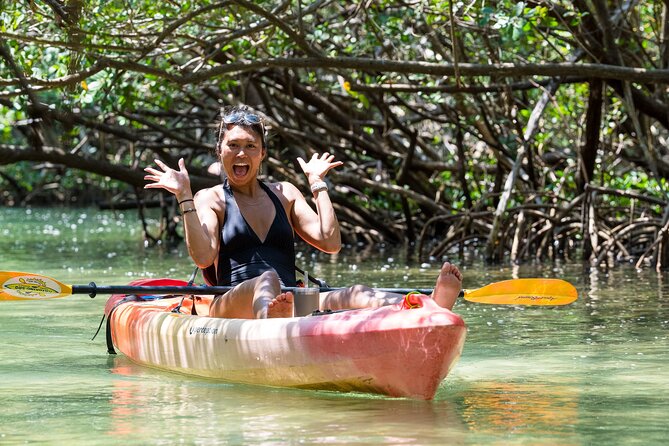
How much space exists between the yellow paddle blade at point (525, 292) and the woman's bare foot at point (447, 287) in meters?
0.62

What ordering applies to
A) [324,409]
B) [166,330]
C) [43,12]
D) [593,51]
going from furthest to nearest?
→ 1. [593,51]
2. [43,12]
3. [166,330]
4. [324,409]

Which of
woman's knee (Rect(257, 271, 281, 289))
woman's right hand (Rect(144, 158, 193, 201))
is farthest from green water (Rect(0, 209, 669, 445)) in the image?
woman's right hand (Rect(144, 158, 193, 201))

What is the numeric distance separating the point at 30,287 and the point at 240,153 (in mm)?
1158

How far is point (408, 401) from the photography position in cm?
423

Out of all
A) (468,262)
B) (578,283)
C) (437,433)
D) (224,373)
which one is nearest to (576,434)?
(437,433)

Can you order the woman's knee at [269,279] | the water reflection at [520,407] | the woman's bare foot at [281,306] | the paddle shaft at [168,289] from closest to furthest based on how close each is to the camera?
the water reflection at [520,407] → the woman's bare foot at [281,306] → the woman's knee at [269,279] → the paddle shaft at [168,289]

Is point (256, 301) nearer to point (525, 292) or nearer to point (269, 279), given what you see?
point (269, 279)

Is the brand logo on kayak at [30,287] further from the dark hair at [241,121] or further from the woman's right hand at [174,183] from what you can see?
the dark hair at [241,121]

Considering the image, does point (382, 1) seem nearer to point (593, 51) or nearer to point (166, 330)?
point (593, 51)

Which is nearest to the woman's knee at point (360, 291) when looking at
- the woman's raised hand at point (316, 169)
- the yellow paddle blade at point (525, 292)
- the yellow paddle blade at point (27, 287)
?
the yellow paddle blade at point (525, 292)

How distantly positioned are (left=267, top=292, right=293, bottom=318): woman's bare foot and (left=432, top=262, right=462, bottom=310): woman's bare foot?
55 centimetres

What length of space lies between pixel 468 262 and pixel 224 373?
19.6 ft

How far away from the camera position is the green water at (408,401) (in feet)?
12.3

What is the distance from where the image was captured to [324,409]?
4148mm
